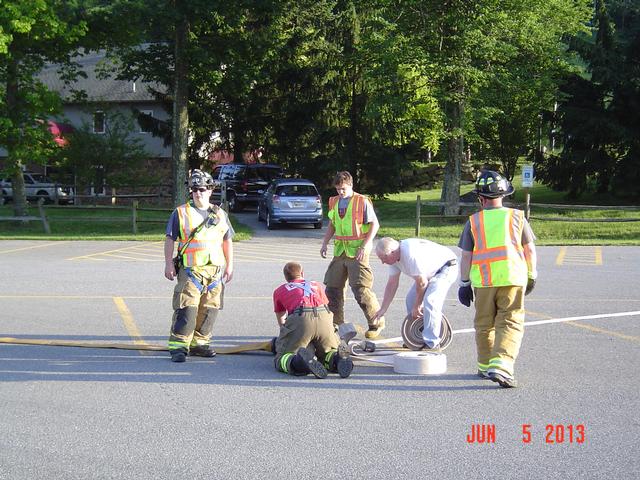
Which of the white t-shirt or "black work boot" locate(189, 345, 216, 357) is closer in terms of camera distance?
the white t-shirt

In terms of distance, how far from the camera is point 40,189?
45.6m

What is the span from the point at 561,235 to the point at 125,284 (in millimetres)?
15426

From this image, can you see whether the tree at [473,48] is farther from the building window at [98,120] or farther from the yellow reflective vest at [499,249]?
the yellow reflective vest at [499,249]

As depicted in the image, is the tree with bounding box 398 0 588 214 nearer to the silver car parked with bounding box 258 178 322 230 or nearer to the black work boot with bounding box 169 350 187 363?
the silver car parked with bounding box 258 178 322 230

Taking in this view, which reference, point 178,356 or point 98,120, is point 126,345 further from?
point 98,120

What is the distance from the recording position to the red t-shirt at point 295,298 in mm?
8250

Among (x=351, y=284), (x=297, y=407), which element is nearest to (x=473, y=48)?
(x=351, y=284)

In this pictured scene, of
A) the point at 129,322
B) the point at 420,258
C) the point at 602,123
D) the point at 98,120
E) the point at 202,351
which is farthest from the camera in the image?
the point at 98,120

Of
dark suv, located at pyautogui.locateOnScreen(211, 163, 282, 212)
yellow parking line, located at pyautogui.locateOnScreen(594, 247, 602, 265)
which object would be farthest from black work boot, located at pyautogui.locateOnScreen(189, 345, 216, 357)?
dark suv, located at pyautogui.locateOnScreen(211, 163, 282, 212)

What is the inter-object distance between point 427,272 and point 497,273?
1.24 metres

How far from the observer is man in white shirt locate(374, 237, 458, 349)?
28.7 ft

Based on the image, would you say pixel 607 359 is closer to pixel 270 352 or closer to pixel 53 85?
pixel 270 352

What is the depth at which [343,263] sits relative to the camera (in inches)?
397

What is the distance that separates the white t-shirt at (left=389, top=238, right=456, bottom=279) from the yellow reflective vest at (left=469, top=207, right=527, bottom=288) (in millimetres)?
994
